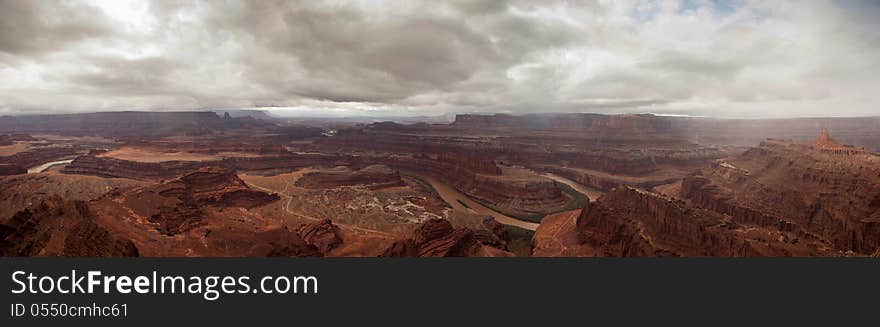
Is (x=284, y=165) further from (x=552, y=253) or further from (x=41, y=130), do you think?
(x=41, y=130)

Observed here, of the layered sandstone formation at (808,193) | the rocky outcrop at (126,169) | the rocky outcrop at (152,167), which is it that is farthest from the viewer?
the rocky outcrop at (152,167)

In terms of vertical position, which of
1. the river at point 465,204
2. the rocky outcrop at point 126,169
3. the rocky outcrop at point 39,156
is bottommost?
the river at point 465,204

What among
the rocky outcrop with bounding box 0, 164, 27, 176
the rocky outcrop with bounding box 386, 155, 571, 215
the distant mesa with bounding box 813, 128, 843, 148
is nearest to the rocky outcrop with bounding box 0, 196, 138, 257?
the rocky outcrop with bounding box 386, 155, 571, 215

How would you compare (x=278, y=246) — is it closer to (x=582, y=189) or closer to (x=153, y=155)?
(x=582, y=189)

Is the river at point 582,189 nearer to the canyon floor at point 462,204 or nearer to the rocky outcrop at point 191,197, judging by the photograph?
the canyon floor at point 462,204

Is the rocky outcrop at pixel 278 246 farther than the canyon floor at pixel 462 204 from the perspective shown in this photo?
No

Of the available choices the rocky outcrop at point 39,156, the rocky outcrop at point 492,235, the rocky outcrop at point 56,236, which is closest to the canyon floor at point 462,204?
the rocky outcrop at point 56,236

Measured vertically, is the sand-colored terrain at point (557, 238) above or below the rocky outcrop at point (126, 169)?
below
